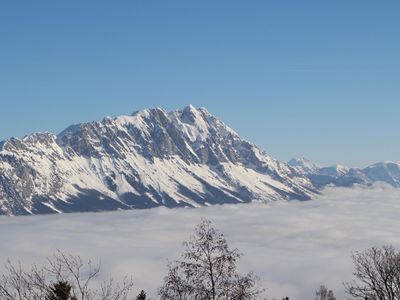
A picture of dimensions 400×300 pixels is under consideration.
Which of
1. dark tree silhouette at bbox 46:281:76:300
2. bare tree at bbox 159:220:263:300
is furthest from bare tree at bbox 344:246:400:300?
dark tree silhouette at bbox 46:281:76:300

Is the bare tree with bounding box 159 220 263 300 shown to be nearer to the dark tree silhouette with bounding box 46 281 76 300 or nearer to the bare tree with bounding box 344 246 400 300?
the dark tree silhouette with bounding box 46 281 76 300

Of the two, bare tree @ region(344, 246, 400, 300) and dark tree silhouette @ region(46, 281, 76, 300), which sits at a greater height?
bare tree @ region(344, 246, 400, 300)

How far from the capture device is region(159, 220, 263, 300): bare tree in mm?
33812

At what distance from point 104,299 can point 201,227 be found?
934 cm

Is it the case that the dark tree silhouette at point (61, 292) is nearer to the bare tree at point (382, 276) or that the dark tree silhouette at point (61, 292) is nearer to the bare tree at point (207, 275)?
the bare tree at point (207, 275)

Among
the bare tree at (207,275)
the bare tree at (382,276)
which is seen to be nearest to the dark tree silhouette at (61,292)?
the bare tree at (207,275)

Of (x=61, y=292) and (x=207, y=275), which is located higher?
(x=207, y=275)

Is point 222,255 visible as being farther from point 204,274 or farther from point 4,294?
point 4,294

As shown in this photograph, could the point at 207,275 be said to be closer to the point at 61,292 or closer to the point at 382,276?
the point at 61,292

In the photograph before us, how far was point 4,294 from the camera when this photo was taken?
27.0 meters

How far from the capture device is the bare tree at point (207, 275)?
111ft

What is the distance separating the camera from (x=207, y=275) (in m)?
35.8

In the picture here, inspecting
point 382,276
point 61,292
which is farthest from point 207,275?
point 382,276

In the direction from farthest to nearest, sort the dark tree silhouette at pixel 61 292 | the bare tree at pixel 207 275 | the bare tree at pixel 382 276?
the bare tree at pixel 382 276
the bare tree at pixel 207 275
the dark tree silhouette at pixel 61 292
